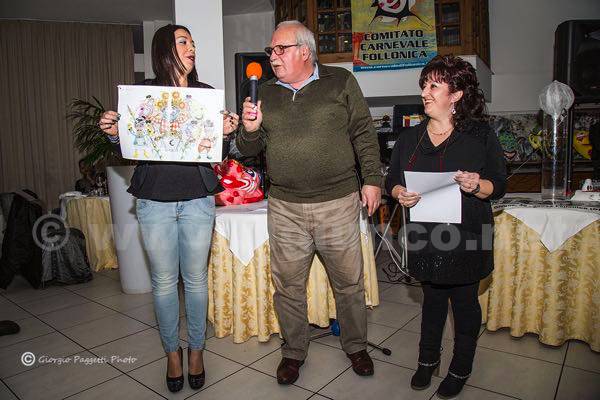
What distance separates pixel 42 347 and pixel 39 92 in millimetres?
5366

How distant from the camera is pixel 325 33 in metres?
4.61

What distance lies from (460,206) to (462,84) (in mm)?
483

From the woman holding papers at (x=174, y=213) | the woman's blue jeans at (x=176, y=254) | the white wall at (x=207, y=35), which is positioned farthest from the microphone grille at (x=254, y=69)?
the woman's blue jeans at (x=176, y=254)

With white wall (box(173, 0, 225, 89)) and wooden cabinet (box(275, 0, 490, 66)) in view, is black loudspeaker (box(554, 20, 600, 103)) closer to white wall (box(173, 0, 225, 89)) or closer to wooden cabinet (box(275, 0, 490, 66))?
wooden cabinet (box(275, 0, 490, 66))

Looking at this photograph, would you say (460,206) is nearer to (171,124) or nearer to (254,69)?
(171,124)

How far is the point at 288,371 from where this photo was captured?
1.87 m

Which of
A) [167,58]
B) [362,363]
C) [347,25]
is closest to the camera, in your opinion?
[167,58]

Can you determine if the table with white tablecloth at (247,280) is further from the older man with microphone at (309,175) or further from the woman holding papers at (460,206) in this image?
the woman holding papers at (460,206)

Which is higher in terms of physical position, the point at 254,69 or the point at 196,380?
the point at 254,69

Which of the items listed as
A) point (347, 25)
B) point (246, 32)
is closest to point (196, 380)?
point (347, 25)

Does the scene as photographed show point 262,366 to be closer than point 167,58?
No

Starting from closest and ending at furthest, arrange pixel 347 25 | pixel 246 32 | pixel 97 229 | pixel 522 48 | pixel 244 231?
pixel 244 231, pixel 97 229, pixel 347 25, pixel 522 48, pixel 246 32

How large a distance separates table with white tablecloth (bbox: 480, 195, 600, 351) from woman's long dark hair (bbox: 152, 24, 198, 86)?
5.92ft

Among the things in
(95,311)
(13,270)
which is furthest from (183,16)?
(13,270)
